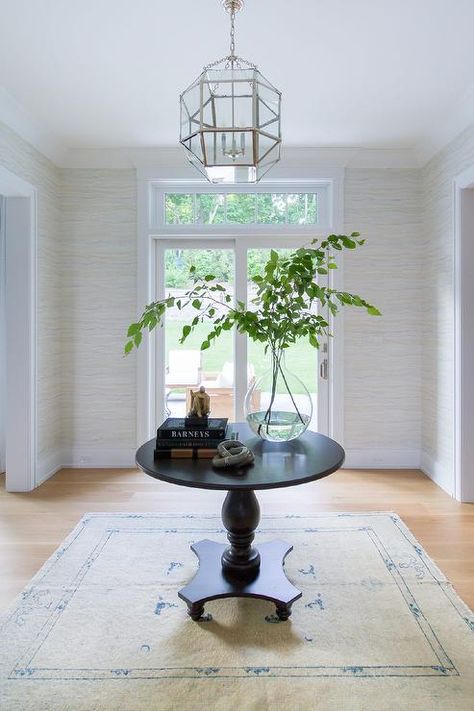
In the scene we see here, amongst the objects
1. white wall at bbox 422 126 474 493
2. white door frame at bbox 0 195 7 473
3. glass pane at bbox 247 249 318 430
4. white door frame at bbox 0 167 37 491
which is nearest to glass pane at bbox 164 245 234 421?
glass pane at bbox 247 249 318 430

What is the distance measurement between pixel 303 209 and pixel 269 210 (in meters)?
0.30

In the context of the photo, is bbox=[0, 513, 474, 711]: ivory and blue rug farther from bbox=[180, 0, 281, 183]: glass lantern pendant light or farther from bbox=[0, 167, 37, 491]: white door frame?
bbox=[180, 0, 281, 183]: glass lantern pendant light

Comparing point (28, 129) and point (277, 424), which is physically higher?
point (28, 129)

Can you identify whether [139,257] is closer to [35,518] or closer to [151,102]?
[151,102]

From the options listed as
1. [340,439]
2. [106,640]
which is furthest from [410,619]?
[340,439]

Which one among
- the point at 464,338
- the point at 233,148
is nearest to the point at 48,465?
the point at 233,148

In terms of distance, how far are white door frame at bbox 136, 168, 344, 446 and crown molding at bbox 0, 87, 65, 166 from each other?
0.66 meters

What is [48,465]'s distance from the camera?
3.54 meters

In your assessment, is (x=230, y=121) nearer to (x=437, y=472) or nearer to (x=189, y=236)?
(x=189, y=236)

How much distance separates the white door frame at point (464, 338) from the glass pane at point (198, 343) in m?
1.75

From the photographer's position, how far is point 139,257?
372cm

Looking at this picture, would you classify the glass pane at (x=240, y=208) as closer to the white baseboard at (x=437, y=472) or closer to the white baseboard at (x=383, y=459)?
the white baseboard at (x=383, y=459)

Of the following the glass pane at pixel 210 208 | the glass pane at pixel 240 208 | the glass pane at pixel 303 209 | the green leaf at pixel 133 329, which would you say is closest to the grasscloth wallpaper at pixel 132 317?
the glass pane at pixel 303 209

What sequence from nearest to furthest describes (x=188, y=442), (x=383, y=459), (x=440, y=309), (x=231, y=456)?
(x=231, y=456)
(x=188, y=442)
(x=440, y=309)
(x=383, y=459)
